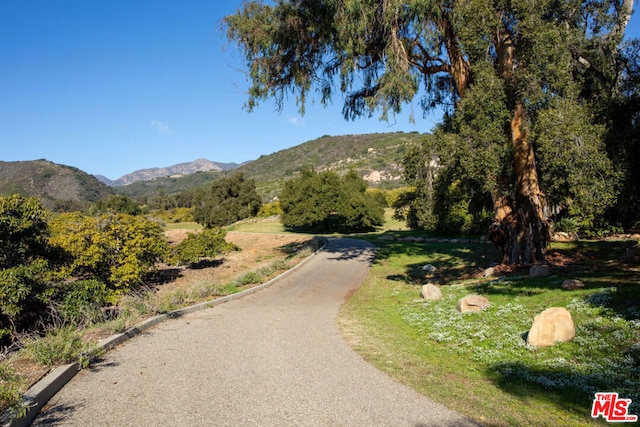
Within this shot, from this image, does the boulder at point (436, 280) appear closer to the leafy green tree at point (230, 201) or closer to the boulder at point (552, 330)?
the boulder at point (552, 330)

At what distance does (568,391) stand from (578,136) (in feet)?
27.9

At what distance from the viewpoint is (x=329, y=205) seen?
115 ft

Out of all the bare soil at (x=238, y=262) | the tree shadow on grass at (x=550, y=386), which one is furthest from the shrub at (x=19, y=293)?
the tree shadow on grass at (x=550, y=386)

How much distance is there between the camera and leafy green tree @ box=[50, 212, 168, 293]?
14258mm

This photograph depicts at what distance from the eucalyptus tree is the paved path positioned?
820cm

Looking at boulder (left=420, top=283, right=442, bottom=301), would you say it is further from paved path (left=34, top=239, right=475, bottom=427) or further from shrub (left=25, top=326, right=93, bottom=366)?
shrub (left=25, top=326, right=93, bottom=366)

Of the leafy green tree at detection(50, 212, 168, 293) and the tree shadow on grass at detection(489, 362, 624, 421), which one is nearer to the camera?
the tree shadow on grass at detection(489, 362, 624, 421)

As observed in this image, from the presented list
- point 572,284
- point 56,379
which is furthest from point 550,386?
point 56,379

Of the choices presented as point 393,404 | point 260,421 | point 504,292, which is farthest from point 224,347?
point 504,292

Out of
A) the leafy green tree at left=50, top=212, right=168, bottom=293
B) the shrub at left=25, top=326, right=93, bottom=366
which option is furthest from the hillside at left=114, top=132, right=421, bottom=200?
the shrub at left=25, top=326, right=93, bottom=366

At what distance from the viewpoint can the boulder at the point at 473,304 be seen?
27.9ft

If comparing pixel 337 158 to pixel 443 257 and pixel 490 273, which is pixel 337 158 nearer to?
pixel 443 257
